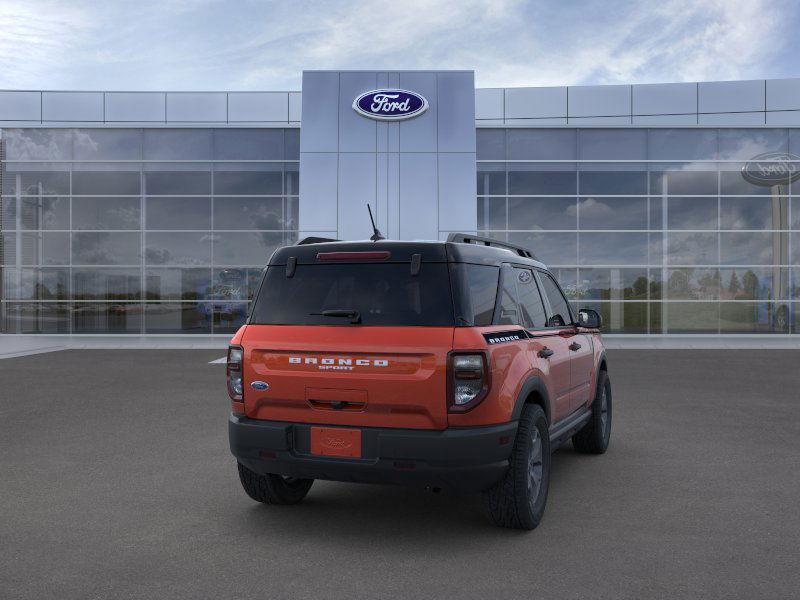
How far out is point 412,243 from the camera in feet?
14.8

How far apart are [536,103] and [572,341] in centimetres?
2295

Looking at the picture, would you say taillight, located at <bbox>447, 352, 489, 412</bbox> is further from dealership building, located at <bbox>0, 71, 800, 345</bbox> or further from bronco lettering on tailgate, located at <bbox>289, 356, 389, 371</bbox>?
dealership building, located at <bbox>0, 71, 800, 345</bbox>

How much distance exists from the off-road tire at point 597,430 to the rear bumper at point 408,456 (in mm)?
2669

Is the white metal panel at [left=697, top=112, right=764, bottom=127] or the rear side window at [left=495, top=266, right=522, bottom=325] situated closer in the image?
the rear side window at [left=495, top=266, right=522, bottom=325]

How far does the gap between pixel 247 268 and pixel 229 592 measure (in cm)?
2318

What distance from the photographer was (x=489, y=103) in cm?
2717

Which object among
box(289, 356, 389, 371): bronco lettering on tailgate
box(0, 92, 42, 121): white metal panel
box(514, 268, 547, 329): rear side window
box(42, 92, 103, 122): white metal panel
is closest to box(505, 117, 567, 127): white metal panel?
box(42, 92, 103, 122): white metal panel

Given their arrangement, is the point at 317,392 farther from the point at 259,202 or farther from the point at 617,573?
the point at 259,202

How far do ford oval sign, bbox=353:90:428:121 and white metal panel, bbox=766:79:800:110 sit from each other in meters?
14.3

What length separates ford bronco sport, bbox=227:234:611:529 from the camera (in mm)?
4188

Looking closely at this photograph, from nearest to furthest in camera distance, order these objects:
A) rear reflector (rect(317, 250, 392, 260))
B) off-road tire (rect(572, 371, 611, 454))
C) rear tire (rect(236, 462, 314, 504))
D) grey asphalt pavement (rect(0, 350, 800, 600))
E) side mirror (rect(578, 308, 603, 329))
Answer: grey asphalt pavement (rect(0, 350, 800, 600)), rear reflector (rect(317, 250, 392, 260)), rear tire (rect(236, 462, 314, 504)), side mirror (rect(578, 308, 603, 329)), off-road tire (rect(572, 371, 611, 454))

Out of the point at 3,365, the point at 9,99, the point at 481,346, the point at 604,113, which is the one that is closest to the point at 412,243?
the point at 481,346

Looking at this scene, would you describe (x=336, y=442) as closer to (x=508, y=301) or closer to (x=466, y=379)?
(x=466, y=379)

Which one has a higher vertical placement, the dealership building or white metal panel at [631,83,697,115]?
white metal panel at [631,83,697,115]
